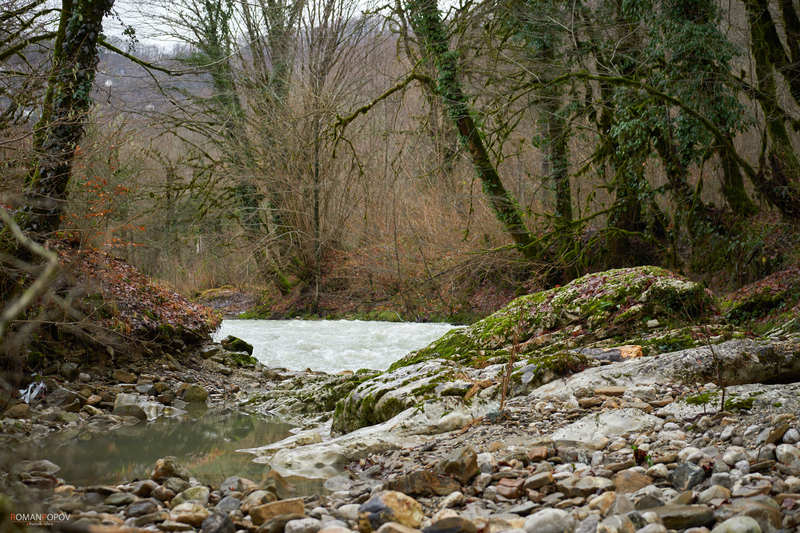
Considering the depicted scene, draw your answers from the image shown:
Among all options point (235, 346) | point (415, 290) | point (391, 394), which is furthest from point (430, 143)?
point (391, 394)

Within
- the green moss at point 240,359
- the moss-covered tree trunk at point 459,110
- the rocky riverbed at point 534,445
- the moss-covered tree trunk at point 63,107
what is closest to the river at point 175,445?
the rocky riverbed at point 534,445

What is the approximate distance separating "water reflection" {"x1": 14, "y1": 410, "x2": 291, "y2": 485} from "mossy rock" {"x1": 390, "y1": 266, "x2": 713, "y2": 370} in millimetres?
1842

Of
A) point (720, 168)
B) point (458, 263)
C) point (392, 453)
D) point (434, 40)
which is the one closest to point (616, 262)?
point (720, 168)

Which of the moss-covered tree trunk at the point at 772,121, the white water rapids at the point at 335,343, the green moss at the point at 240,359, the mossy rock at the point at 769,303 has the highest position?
the moss-covered tree trunk at the point at 772,121

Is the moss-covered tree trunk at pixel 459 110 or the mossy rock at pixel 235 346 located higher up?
the moss-covered tree trunk at pixel 459 110

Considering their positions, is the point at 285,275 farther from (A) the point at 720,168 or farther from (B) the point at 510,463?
(B) the point at 510,463

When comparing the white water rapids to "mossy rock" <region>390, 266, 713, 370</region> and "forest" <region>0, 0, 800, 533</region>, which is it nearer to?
"forest" <region>0, 0, 800, 533</region>

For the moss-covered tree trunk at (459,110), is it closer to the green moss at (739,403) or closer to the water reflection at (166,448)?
the water reflection at (166,448)

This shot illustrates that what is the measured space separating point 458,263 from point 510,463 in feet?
Answer: 37.9

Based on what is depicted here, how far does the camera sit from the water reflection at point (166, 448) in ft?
14.2

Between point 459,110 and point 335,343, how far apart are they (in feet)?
17.9

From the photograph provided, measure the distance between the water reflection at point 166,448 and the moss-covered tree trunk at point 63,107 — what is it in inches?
96.5

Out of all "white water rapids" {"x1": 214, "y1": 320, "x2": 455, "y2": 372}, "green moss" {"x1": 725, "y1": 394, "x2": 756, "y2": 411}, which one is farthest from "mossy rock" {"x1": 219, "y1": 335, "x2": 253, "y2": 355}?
"green moss" {"x1": 725, "y1": 394, "x2": 756, "y2": 411}

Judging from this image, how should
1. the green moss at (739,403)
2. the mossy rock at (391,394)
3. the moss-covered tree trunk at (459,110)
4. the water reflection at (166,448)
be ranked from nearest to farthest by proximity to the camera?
the green moss at (739,403) < the water reflection at (166,448) < the mossy rock at (391,394) < the moss-covered tree trunk at (459,110)
